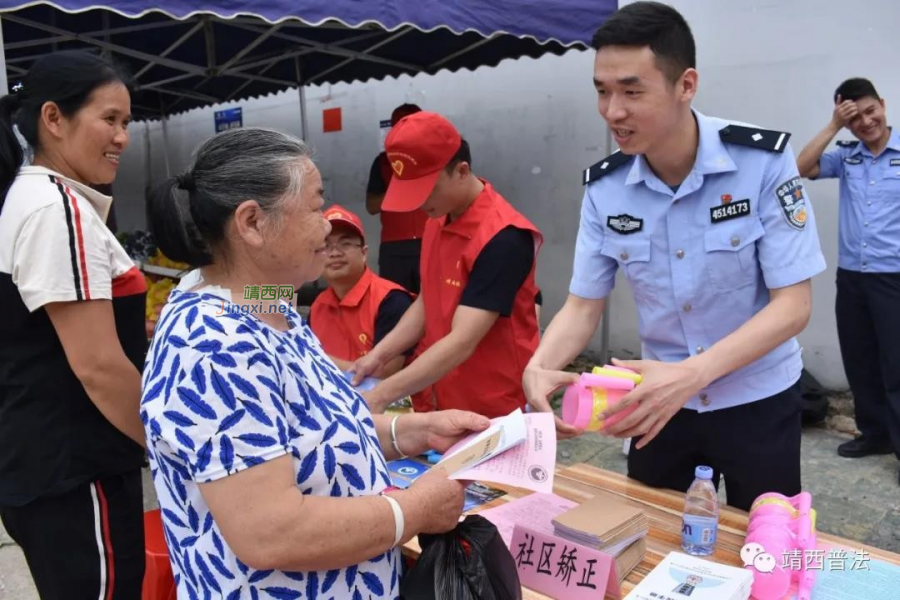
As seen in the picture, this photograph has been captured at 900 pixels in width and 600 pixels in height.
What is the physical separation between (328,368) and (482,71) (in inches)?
208

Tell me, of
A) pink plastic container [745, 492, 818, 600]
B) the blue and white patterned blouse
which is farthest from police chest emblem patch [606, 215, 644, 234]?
the blue and white patterned blouse

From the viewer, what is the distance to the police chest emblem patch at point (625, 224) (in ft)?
5.97

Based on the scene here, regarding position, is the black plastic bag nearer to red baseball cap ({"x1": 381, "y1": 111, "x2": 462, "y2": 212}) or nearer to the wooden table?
the wooden table

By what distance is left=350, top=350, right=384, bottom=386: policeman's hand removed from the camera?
2.50 meters

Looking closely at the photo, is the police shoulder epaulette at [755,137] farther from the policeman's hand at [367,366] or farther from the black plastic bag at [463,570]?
the policeman's hand at [367,366]

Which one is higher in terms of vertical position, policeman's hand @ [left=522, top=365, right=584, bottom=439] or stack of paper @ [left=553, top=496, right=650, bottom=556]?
policeman's hand @ [left=522, top=365, right=584, bottom=439]

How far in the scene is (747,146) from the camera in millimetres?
1688

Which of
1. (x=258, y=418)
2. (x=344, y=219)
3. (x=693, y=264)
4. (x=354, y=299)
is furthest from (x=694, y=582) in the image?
(x=344, y=219)

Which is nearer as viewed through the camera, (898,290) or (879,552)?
(879,552)

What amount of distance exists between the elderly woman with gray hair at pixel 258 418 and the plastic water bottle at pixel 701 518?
60 centimetres

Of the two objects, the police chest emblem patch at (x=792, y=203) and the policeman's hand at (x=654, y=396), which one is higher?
the police chest emblem patch at (x=792, y=203)

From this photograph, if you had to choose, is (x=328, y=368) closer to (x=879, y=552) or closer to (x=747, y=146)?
(x=747, y=146)

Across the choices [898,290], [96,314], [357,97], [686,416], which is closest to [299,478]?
[96,314]

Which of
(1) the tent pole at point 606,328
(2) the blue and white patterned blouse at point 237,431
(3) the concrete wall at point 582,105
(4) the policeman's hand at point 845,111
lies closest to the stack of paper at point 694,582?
(2) the blue and white patterned blouse at point 237,431
